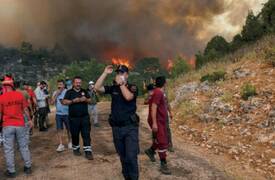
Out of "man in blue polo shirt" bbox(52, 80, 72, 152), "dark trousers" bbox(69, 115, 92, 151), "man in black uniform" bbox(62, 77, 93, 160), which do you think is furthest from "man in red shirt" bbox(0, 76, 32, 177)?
"man in blue polo shirt" bbox(52, 80, 72, 152)

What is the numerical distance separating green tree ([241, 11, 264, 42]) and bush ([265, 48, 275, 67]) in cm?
994

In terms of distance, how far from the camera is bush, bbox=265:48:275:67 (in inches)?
623

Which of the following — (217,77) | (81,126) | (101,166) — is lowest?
(101,166)

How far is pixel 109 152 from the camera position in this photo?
1010 centimetres

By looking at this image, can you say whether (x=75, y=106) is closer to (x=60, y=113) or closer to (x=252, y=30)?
(x=60, y=113)

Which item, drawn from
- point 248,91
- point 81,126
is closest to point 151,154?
point 81,126

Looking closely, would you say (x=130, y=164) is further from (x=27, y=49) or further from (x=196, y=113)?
(x=27, y=49)

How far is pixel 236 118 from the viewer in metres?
13.2

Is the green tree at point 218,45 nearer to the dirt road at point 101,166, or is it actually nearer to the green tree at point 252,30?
the green tree at point 252,30

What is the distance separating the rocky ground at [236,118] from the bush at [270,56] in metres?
0.24

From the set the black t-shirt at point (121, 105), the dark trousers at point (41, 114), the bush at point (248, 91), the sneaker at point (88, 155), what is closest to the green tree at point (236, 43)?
the bush at point (248, 91)

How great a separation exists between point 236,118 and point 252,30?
50.0 feet

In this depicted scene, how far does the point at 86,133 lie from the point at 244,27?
2203 centimetres

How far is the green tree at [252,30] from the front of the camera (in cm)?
2627
